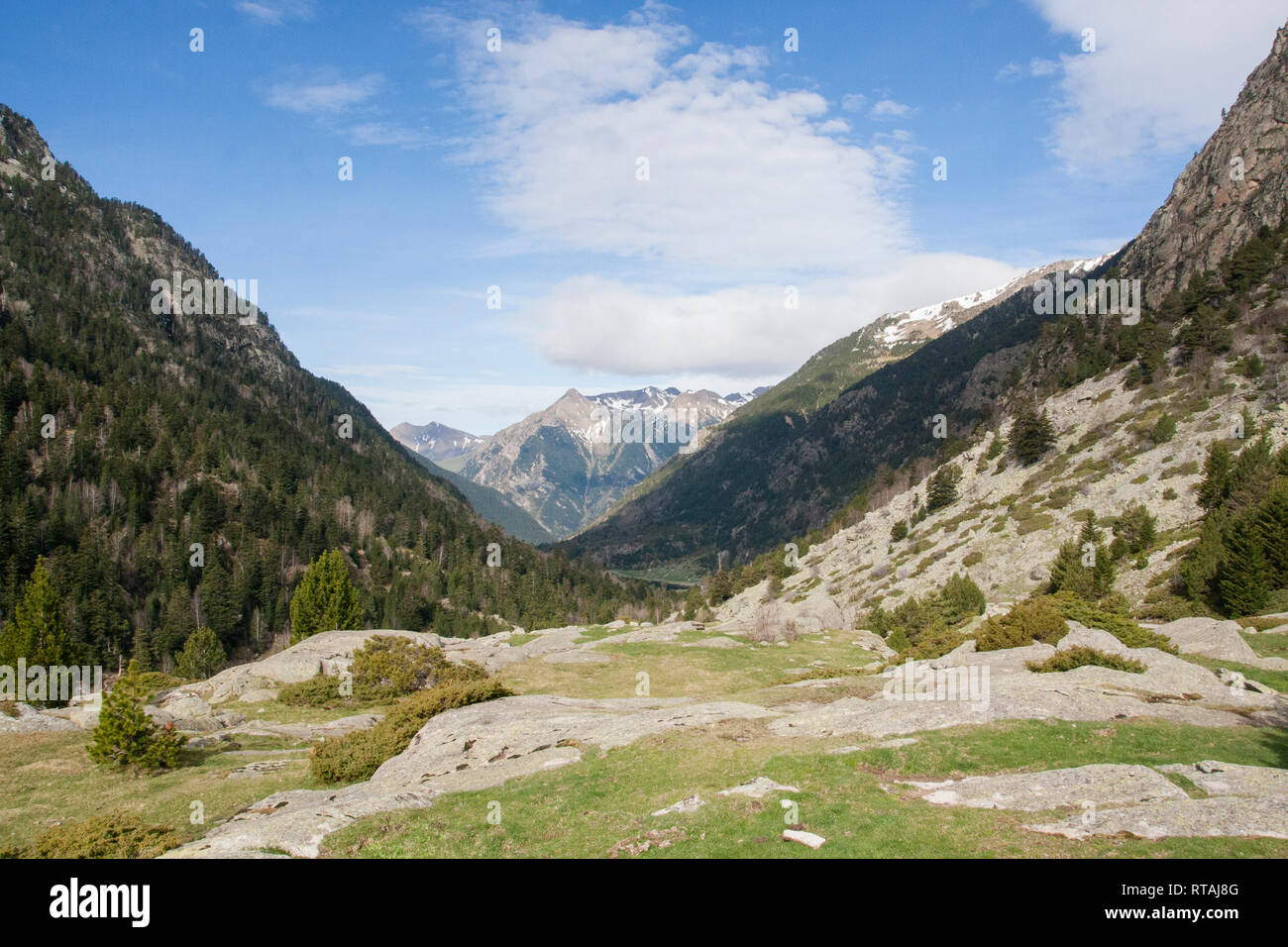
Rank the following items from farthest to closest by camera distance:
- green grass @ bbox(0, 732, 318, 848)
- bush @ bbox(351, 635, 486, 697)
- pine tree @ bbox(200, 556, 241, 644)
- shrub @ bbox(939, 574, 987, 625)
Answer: pine tree @ bbox(200, 556, 241, 644), shrub @ bbox(939, 574, 987, 625), bush @ bbox(351, 635, 486, 697), green grass @ bbox(0, 732, 318, 848)

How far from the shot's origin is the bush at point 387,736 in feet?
86.5

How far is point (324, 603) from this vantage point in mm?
93438

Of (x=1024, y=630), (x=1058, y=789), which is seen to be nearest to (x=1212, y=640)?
(x=1024, y=630)

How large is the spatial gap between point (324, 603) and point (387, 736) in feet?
238

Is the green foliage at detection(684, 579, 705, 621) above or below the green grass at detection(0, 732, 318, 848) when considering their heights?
below

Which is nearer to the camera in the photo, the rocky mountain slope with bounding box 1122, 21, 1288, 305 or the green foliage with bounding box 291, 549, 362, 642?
the green foliage with bounding box 291, 549, 362, 642

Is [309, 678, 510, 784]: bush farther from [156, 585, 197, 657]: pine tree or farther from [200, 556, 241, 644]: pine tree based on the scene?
[200, 556, 241, 644]: pine tree

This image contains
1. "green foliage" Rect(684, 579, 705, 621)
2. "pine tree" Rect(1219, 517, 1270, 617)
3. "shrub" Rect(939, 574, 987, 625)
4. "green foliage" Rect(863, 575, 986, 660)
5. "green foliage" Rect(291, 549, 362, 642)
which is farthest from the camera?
"green foliage" Rect(684, 579, 705, 621)

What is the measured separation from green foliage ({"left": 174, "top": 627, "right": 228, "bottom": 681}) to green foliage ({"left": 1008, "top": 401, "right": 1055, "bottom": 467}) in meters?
120

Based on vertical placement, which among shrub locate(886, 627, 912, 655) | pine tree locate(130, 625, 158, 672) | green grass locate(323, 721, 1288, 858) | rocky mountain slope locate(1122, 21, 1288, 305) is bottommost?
pine tree locate(130, 625, 158, 672)

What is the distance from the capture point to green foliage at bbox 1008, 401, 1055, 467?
308 ft

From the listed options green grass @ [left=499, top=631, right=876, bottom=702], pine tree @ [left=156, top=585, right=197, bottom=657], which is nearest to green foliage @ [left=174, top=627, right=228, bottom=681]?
pine tree @ [left=156, top=585, right=197, bottom=657]

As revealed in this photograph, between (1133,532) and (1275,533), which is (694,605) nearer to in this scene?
(1133,532)
